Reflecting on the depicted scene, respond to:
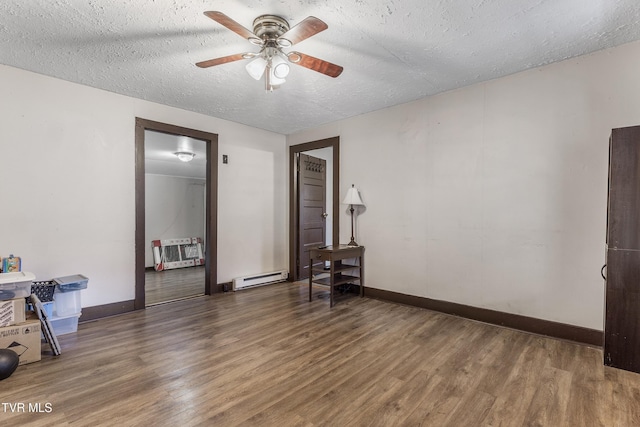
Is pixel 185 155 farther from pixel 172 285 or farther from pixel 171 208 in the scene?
pixel 172 285

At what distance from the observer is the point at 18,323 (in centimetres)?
229

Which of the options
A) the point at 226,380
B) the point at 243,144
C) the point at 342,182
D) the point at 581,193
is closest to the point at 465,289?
the point at 581,193

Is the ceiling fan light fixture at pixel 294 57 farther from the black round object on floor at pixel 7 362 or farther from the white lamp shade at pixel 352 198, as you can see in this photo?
the black round object on floor at pixel 7 362

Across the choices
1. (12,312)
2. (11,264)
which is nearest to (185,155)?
(11,264)

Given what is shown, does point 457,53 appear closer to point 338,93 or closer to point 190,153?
point 338,93

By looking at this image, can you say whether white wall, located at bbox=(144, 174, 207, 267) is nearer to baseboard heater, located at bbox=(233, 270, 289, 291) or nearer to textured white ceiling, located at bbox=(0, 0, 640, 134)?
baseboard heater, located at bbox=(233, 270, 289, 291)

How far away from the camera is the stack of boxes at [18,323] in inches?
87.7

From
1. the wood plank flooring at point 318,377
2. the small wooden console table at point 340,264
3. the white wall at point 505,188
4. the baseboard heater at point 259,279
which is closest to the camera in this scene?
the wood plank flooring at point 318,377

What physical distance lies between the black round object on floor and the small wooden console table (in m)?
2.78

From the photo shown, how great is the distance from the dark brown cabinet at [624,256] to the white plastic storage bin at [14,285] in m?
4.52

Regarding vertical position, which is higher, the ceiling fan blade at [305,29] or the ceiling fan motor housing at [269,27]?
the ceiling fan motor housing at [269,27]

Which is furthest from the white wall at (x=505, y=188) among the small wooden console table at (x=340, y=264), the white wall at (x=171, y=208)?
the white wall at (x=171, y=208)

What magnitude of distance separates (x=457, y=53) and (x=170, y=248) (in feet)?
21.5

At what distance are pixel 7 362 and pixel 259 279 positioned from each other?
2953mm
